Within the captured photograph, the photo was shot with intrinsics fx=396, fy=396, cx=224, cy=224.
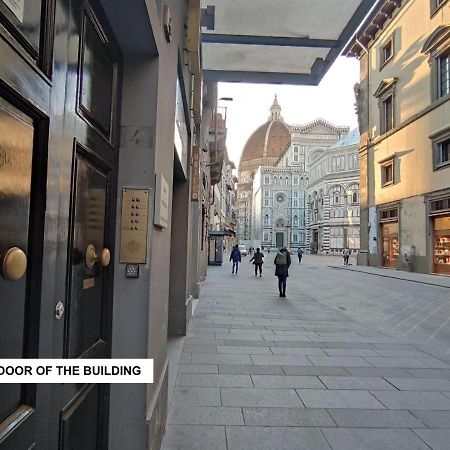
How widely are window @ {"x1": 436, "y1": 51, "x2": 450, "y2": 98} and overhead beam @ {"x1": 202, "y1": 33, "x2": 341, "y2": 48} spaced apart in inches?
712

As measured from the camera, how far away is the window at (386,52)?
93.9ft

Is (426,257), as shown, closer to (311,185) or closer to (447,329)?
(447,329)

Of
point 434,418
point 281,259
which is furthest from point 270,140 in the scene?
point 434,418

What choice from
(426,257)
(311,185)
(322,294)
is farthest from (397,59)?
(311,185)

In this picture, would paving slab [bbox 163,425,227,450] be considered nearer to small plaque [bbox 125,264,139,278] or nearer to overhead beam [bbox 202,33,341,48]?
small plaque [bbox 125,264,139,278]

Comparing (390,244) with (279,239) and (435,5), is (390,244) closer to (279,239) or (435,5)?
(435,5)

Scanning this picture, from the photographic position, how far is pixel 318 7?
661 centimetres

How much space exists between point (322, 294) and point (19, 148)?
14.0 meters

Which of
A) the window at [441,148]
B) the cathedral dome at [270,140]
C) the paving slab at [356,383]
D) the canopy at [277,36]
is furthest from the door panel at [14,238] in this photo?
the cathedral dome at [270,140]

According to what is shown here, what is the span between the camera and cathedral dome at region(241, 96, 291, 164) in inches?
6437

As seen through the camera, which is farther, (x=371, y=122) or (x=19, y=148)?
(x=371, y=122)

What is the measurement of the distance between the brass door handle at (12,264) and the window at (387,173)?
2994cm

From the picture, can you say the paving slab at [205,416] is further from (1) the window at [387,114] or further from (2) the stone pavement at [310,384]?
(1) the window at [387,114]

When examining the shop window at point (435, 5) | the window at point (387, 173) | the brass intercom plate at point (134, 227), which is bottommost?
the brass intercom plate at point (134, 227)
